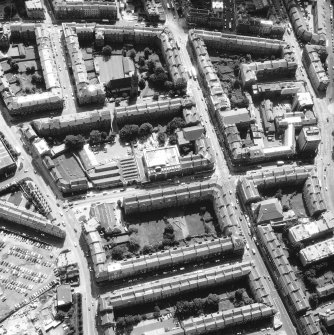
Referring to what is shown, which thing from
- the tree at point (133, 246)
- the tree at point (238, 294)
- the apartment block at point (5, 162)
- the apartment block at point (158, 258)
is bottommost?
the tree at point (238, 294)

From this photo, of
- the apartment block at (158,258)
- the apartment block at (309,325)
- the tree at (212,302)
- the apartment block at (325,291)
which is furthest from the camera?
the apartment block at (325,291)

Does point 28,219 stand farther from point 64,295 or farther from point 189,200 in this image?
point 189,200

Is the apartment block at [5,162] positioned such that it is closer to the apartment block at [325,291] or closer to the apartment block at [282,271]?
the apartment block at [282,271]

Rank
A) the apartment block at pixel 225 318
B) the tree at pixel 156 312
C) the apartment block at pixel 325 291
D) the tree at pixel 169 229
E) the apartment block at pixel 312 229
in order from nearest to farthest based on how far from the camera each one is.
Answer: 1. the apartment block at pixel 225 318
2. the tree at pixel 156 312
3. the apartment block at pixel 325 291
4. the apartment block at pixel 312 229
5. the tree at pixel 169 229

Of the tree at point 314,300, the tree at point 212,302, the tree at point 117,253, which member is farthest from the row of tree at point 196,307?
the tree at point 314,300

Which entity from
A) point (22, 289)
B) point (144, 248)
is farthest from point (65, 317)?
point (144, 248)

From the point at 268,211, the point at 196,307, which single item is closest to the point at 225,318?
the point at 196,307

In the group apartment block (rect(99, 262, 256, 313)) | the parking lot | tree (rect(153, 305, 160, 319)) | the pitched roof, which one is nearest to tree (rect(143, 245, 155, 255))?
apartment block (rect(99, 262, 256, 313))

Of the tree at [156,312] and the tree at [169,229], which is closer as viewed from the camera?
the tree at [156,312]
